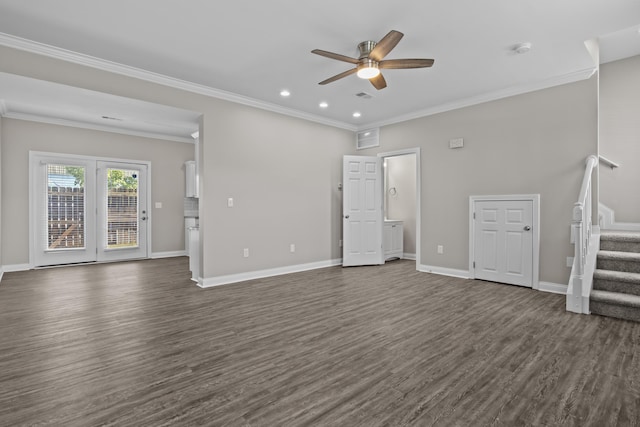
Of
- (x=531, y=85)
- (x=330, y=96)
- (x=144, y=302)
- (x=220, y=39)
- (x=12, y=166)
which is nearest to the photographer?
(x=220, y=39)

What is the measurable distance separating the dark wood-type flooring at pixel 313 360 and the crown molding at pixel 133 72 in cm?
281

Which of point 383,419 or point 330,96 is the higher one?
point 330,96

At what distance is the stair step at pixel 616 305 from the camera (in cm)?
324

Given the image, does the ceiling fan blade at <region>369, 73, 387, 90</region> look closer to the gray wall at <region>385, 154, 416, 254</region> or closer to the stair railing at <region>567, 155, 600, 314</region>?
the stair railing at <region>567, 155, 600, 314</region>

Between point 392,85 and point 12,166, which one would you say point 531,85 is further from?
point 12,166

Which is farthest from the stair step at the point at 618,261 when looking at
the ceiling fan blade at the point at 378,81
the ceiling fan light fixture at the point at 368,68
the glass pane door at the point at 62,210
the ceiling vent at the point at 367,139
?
the glass pane door at the point at 62,210

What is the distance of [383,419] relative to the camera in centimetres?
175

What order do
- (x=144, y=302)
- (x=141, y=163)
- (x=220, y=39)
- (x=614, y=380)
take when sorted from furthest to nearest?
(x=141, y=163) < (x=144, y=302) < (x=220, y=39) < (x=614, y=380)

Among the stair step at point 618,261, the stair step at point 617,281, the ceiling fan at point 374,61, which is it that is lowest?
the stair step at point 617,281

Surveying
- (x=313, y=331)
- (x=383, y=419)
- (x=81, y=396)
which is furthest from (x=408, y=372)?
(x=81, y=396)

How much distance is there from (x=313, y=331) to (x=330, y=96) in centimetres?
354

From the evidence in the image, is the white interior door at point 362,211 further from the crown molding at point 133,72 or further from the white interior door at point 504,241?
the white interior door at point 504,241

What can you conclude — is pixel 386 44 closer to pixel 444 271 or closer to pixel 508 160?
pixel 508 160

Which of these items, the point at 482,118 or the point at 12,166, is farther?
the point at 12,166
